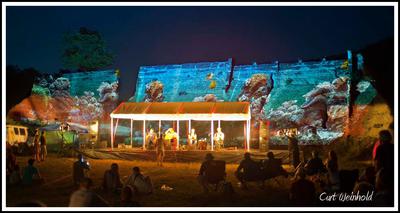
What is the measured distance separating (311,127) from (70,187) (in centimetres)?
819

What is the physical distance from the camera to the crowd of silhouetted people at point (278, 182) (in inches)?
275

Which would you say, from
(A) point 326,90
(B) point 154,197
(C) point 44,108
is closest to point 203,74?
(A) point 326,90

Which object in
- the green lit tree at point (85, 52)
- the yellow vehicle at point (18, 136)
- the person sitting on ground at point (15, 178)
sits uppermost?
the green lit tree at point (85, 52)

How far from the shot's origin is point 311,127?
1426 cm

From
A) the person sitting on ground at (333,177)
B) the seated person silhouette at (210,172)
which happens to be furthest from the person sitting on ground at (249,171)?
the person sitting on ground at (333,177)

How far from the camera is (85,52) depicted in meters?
17.7

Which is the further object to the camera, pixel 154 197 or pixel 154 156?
pixel 154 156

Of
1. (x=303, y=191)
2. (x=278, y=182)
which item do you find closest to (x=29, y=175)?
(x=278, y=182)

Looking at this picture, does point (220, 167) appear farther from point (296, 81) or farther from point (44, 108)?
point (44, 108)

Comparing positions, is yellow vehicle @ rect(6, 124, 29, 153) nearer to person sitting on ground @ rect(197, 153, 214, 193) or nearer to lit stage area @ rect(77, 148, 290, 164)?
lit stage area @ rect(77, 148, 290, 164)

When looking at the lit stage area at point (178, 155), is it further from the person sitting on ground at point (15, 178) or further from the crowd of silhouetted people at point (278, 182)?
the person sitting on ground at point (15, 178)

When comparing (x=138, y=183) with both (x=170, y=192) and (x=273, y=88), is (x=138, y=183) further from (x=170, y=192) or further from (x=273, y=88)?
(x=273, y=88)

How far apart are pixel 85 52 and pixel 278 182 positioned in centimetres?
1140

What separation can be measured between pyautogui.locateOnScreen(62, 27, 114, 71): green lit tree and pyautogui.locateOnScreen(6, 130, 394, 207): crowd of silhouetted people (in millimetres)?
7601
